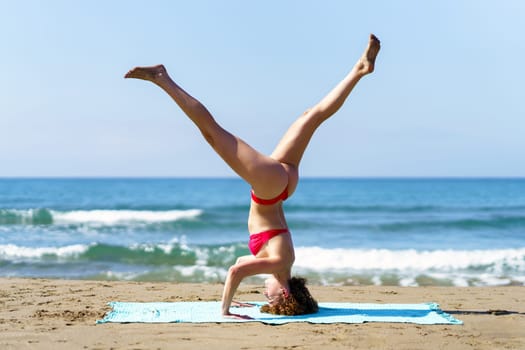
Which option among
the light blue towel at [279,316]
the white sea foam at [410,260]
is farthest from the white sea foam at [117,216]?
the light blue towel at [279,316]

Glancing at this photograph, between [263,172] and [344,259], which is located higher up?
[263,172]

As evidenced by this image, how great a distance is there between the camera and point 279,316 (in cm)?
650

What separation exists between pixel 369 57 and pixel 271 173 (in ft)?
5.08

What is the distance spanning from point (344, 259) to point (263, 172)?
8.08m

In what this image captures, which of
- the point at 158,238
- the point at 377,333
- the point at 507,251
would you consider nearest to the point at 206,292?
the point at 377,333

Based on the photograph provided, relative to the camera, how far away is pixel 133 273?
12.0 meters

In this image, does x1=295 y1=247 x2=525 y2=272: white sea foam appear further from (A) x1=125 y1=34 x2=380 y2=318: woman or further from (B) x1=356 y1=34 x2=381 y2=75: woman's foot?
(B) x1=356 y1=34 x2=381 y2=75: woman's foot

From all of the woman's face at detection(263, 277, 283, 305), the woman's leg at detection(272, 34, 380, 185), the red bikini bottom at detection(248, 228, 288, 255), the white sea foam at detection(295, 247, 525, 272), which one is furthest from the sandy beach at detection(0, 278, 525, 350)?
the white sea foam at detection(295, 247, 525, 272)

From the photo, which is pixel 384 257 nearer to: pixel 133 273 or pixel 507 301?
pixel 133 273

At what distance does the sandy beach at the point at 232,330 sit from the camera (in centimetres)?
543

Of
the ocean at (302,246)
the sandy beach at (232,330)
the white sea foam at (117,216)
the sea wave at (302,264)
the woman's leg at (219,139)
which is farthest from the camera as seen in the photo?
the white sea foam at (117,216)

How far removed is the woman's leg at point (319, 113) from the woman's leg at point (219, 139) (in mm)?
313

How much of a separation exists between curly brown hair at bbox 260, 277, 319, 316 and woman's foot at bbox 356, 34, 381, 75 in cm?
223

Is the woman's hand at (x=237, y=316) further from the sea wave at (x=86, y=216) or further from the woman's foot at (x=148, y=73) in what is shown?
the sea wave at (x=86, y=216)
